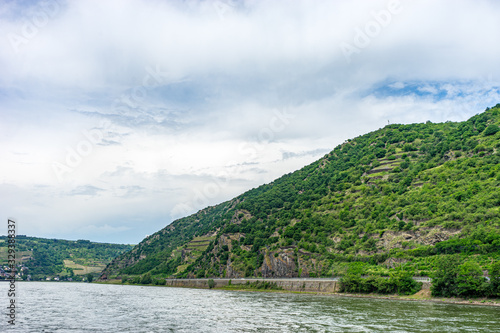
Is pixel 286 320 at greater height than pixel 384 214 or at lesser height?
lesser

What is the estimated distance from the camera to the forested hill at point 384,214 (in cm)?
8912

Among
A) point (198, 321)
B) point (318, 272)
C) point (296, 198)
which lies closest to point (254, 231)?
point (296, 198)

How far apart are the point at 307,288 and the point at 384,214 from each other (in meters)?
34.2

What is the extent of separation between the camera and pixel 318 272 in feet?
360

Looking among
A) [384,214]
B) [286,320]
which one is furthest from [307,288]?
[286,320]

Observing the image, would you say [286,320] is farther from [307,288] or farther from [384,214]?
[384,214]

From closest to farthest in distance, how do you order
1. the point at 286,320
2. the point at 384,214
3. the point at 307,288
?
the point at 286,320
the point at 307,288
the point at 384,214

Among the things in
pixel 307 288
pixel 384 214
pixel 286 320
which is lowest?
pixel 307 288

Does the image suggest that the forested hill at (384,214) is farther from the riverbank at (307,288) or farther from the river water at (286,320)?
the river water at (286,320)

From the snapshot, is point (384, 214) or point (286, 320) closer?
point (286, 320)

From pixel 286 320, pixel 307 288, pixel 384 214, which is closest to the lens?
pixel 286 320

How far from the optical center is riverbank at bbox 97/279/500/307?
215ft

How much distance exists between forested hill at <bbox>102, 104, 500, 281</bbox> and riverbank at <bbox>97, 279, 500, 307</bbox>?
587 centimetres

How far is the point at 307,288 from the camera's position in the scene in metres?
99.2
